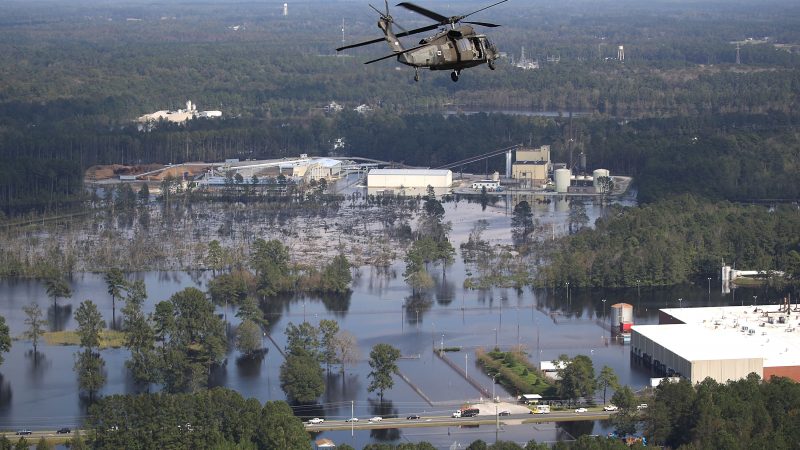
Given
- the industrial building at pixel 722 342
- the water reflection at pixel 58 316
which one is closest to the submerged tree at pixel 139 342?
the water reflection at pixel 58 316

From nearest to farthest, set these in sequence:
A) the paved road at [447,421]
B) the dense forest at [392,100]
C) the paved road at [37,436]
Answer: the paved road at [37,436]
the paved road at [447,421]
the dense forest at [392,100]

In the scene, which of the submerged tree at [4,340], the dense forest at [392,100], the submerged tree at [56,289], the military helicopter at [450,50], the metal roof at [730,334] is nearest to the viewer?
the military helicopter at [450,50]

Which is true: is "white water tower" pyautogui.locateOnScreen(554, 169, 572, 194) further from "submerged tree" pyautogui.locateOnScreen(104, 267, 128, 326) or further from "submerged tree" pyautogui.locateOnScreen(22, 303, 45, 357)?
"submerged tree" pyautogui.locateOnScreen(22, 303, 45, 357)

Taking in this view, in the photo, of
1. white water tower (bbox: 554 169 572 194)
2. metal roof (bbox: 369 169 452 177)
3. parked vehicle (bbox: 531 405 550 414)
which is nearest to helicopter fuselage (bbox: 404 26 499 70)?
parked vehicle (bbox: 531 405 550 414)

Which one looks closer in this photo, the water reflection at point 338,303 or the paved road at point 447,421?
the paved road at point 447,421

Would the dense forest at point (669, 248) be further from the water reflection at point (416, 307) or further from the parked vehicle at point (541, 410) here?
the parked vehicle at point (541, 410)

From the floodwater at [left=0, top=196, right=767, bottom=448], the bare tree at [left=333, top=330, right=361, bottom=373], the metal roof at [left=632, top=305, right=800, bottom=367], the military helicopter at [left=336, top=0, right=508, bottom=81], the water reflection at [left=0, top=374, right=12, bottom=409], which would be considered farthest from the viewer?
the bare tree at [left=333, top=330, right=361, bottom=373]
